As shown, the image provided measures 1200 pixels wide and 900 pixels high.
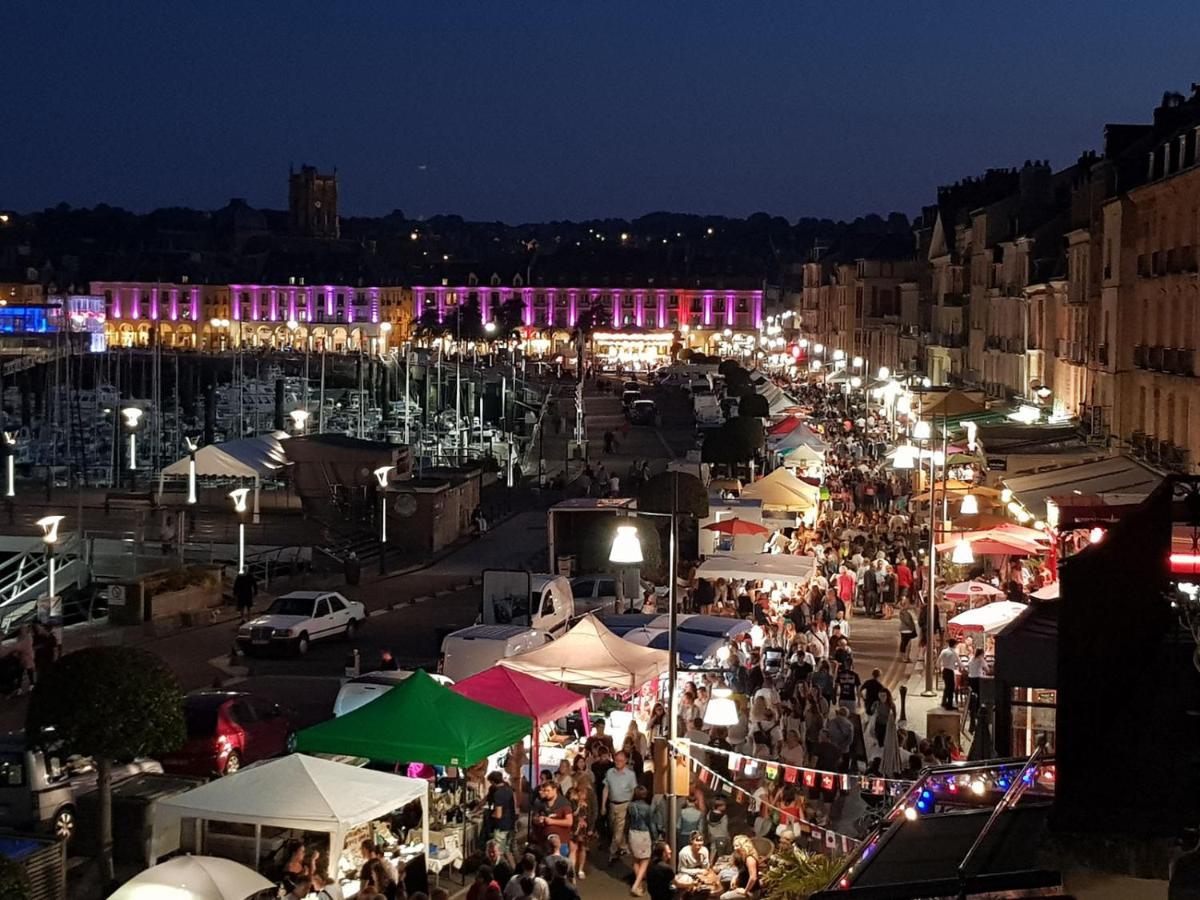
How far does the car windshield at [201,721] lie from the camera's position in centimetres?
1938

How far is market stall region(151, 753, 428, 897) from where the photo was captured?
14148 millimetres

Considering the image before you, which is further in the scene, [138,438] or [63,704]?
[138,438]

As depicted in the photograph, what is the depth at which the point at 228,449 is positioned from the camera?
44.8 meters

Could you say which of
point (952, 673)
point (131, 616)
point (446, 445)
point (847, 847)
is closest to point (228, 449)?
point (131, 616)

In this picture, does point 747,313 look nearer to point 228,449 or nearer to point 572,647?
point 228,449

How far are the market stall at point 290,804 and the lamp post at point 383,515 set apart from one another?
23.9m

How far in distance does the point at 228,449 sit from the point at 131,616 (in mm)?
13660

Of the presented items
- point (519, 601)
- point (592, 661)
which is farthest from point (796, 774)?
point (519, 601)

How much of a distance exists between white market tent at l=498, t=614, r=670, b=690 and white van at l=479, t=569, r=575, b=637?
5.92 m

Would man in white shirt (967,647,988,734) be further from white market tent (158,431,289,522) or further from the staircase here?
white market tent (158,431,289,522)

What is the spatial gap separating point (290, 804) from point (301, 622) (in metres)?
15.1

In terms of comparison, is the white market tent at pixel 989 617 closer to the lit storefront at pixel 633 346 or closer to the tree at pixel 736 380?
the tree at pixel 736 380

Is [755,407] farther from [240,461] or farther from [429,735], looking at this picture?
[429,735]

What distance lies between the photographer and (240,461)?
44.3m
